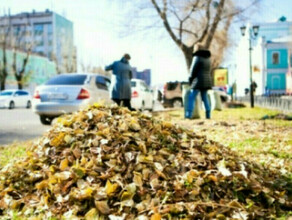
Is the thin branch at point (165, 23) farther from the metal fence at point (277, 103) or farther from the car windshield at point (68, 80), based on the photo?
the car windshield at point (68, 80)

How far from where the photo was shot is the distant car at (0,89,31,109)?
91.6 ft

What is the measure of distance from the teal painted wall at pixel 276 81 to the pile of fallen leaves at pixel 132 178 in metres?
48.9

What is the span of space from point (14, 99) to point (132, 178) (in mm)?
27246

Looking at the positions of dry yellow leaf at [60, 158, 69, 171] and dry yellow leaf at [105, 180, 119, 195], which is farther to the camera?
dry yellow leaf at [60, 158, 69, 171]

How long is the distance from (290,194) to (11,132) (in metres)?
7.19

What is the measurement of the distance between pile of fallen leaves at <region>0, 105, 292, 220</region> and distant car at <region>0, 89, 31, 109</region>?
25.7 meters

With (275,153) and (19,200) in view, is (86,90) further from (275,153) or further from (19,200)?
(19,200)

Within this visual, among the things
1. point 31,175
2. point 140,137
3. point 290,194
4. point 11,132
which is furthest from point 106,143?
point 11,132

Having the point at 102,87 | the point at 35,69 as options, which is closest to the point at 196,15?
the point at 102,87

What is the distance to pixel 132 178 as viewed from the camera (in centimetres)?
300

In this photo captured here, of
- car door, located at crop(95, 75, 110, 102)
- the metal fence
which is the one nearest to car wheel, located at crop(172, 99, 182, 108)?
the metal fence

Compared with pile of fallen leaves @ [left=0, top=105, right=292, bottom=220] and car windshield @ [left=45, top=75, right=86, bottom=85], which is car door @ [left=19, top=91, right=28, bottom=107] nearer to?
car windshield @ [left=45, top=75, right=86, bottom=85]

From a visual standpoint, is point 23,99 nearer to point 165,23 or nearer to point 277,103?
point 165,23

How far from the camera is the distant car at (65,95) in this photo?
9523mm
